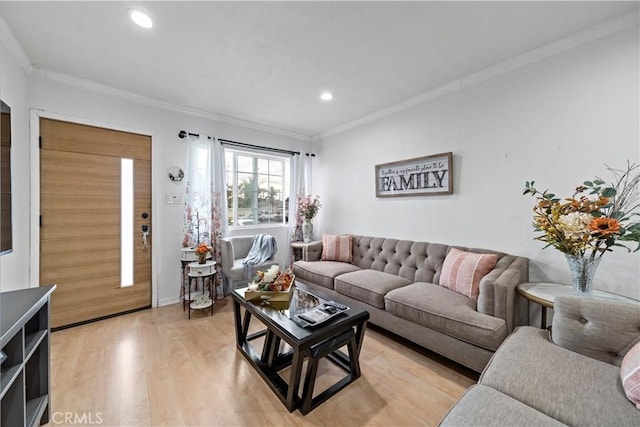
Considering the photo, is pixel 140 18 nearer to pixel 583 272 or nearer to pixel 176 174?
pixel 176 174

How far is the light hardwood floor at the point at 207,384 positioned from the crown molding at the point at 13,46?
7.99ft

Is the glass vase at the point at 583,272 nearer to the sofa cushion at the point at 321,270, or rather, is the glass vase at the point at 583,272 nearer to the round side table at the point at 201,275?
the sofa cushion at the point at 321,270

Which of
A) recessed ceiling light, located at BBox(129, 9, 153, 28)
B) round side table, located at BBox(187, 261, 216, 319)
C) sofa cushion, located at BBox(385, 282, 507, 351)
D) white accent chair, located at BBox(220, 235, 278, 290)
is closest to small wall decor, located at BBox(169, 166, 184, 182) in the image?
white accent chair, located at BBox(220, 235, 278, 290)

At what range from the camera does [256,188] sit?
3.96m

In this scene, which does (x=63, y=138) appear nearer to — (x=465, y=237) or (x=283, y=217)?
(x=283, y=217)

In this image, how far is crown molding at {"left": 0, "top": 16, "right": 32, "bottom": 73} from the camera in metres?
1.78

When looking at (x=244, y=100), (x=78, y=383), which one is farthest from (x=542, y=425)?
(x=244, y=100)

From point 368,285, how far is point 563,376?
1476 millimetres

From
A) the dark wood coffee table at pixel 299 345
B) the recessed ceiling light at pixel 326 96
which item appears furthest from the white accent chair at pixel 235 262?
the recessed ceiling light at pixel 326 96

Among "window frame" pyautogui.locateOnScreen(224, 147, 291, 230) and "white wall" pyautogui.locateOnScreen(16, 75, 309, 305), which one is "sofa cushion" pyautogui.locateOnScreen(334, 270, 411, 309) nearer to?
"window frame" pyautogui.locateOnScreen(224, 147, 291, 230)

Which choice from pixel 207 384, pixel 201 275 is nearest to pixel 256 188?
pixel 201 275

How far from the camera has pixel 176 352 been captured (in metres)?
2.11

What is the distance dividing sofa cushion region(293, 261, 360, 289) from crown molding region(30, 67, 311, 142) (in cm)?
216

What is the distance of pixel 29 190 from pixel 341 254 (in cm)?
326
